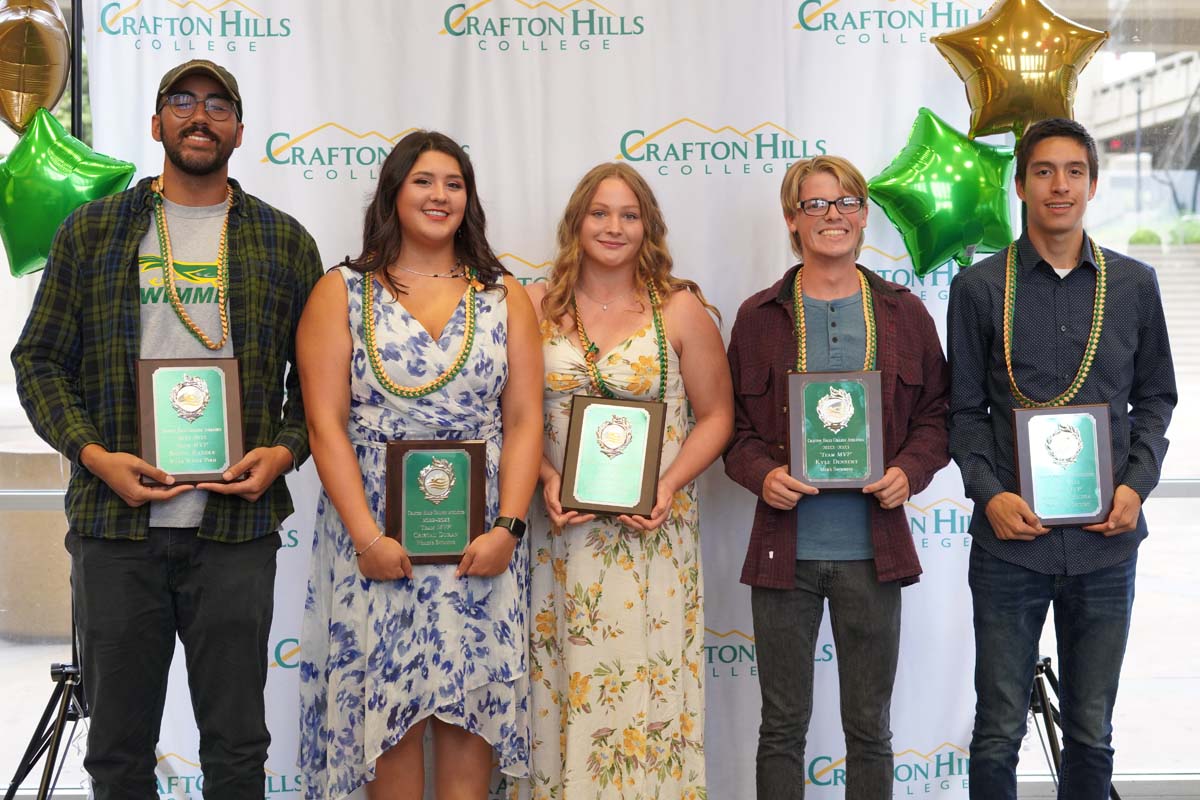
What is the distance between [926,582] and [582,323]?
1402 mm

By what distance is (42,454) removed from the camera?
12.1 ft

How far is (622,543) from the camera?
2.68 metres

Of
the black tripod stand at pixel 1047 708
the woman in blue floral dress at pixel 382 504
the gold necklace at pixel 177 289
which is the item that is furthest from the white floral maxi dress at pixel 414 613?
the black tripod stand at pixel 1047 708

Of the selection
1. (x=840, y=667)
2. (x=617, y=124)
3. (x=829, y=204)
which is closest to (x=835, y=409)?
(x=829, y=204)

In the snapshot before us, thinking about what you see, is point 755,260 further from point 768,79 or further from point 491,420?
point 491,420

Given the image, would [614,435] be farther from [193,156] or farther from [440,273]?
[193,156]

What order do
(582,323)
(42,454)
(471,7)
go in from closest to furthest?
(582,323) → (471,7) → (42,454)

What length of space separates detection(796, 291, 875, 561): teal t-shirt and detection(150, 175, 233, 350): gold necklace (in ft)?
4.48

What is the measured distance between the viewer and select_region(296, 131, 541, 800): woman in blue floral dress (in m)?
2.48

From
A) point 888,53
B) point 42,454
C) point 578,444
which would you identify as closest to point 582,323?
point 578,444

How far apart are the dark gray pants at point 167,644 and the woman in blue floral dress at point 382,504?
0.18m

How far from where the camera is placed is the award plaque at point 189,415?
2322 mm

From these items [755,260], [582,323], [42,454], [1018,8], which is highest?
[1018,8]

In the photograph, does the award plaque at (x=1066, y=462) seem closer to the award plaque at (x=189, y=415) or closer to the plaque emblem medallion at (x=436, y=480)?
the plaque emblem medallion at (x=436, y=480)
